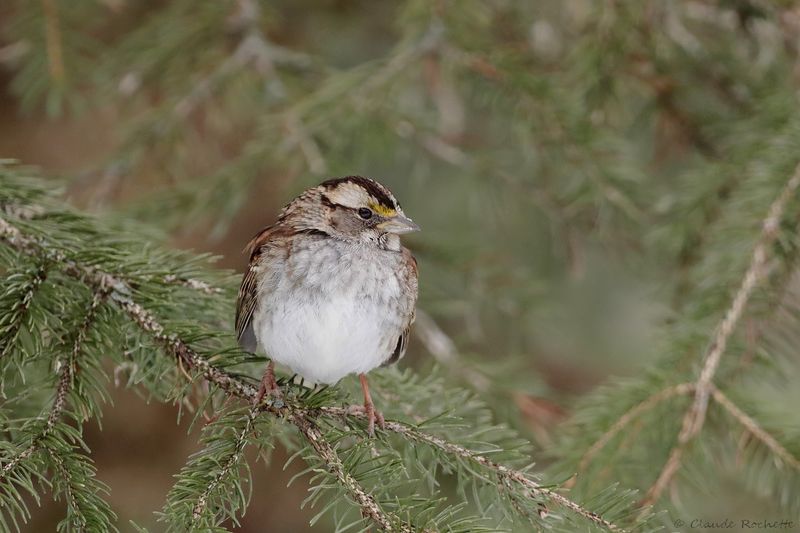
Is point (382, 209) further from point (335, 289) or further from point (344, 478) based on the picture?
point (344, 478)

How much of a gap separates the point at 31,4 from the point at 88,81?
0.33 metres

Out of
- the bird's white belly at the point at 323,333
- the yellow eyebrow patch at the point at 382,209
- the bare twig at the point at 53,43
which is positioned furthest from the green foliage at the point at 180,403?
the bare twig at the point at 53,43

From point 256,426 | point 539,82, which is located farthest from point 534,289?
point 256,426

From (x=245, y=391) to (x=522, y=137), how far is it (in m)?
1.35

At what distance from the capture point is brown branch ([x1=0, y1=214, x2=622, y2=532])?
1611 millimetres

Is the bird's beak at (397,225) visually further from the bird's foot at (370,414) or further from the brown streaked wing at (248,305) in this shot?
the bird's foot at (370,414)

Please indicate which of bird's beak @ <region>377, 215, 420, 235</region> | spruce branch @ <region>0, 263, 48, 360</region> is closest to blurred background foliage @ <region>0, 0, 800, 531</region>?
bird's beak @ <region>377, 215, 420, 235</region>

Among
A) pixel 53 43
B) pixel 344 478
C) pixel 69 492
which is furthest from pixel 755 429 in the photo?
pixel 53 43

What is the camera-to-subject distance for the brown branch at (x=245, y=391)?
1.61 m

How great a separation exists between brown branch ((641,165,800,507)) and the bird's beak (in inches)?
31.0

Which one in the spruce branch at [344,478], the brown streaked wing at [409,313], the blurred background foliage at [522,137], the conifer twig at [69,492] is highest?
the blurred background foliage at [522,137]

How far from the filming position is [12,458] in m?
1.51

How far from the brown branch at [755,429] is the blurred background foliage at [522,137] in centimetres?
9

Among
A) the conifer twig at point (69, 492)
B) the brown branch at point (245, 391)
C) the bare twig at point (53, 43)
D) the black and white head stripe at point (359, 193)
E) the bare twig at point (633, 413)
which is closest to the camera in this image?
the conifer twig at point (69, 492)
